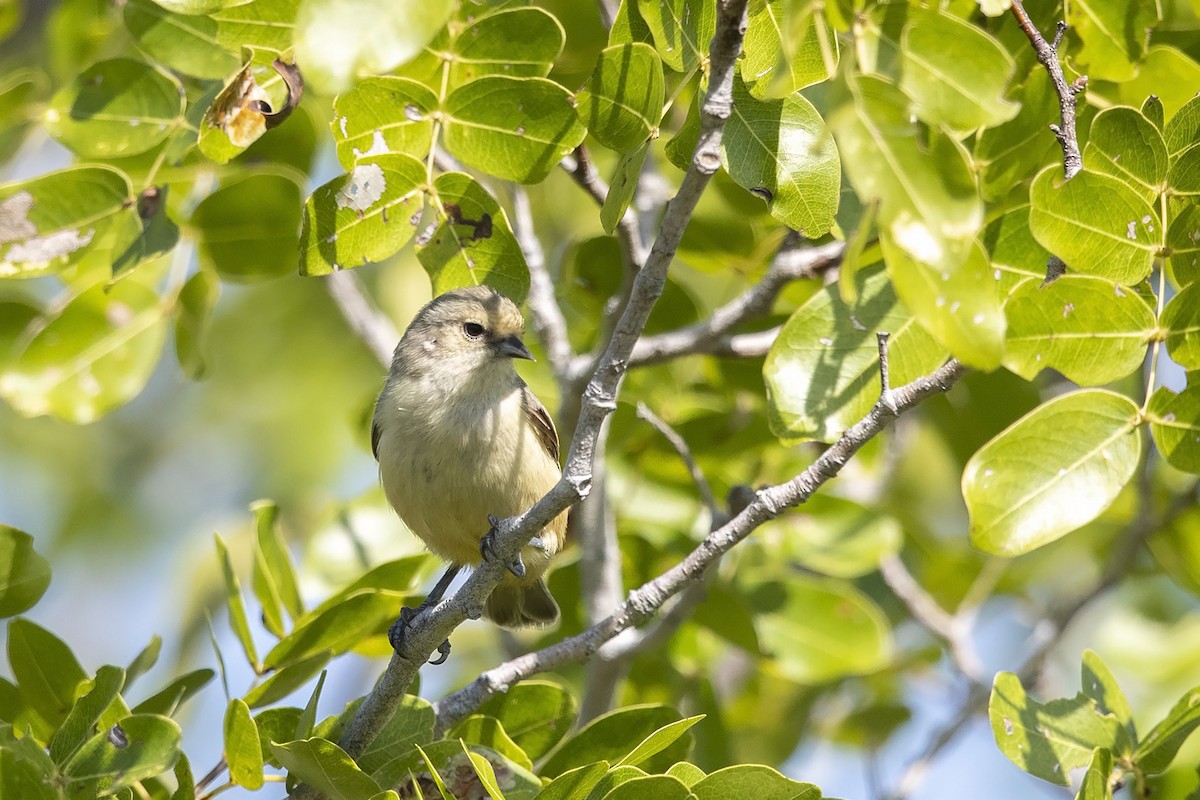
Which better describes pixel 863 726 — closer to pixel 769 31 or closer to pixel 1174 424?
pixel 1174 424

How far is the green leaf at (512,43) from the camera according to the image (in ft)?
10.4

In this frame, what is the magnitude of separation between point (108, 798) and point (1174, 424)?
8.76ft

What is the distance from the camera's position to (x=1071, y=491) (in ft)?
9.18

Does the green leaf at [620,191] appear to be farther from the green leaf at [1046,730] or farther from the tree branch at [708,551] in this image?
the green leaf at [1046,730]

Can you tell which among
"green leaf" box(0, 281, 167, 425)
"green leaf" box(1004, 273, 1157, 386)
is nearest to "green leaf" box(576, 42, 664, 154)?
"green leaf" box(1004, 273, 1157, 386)

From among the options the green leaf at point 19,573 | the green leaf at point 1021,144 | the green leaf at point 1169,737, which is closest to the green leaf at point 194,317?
the green leaf at point 19,573

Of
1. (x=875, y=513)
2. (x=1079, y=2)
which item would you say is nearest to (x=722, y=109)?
(x=1079, y=2)

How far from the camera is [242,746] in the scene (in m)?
2.92

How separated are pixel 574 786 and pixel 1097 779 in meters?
1.21

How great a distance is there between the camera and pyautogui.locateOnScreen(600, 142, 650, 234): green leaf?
8.70ft

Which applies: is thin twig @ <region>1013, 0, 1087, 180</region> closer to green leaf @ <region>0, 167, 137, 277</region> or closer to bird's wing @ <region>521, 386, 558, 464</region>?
bird's wing @ <region>521, 386, 558, 464</region>

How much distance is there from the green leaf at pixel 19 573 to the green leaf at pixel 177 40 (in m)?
1.49

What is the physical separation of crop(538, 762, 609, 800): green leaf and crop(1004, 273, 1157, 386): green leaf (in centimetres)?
138

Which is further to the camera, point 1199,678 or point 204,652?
point 204,652
